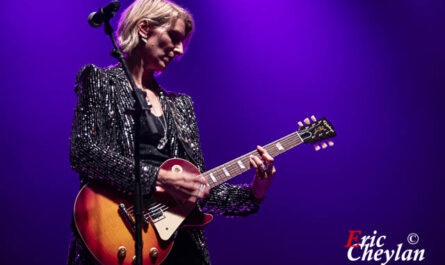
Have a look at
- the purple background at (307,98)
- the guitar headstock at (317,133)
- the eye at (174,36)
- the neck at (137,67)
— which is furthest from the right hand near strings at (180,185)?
the purple background at (307,98)

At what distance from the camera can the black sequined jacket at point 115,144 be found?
1679mm

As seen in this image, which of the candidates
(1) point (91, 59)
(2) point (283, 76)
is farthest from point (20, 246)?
(2) point (283, 76)

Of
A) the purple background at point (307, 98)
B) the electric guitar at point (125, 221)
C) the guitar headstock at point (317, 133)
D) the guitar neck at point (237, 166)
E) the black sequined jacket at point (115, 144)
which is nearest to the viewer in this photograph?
the electric guitar at point (125, 221)

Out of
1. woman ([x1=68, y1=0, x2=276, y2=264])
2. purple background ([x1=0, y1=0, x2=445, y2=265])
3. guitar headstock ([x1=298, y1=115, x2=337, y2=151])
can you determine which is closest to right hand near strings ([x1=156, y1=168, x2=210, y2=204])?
woman ([x1=68, y1=0, x2=276, y2=264])

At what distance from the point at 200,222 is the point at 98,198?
46cm

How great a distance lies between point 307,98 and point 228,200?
174 centimetres

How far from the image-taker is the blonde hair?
212 centimetres

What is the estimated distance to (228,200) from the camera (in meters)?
2.14

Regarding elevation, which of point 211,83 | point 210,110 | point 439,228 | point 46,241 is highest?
point 211,83

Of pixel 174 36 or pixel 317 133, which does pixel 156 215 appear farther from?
pixel 317 133

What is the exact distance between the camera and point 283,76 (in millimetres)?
3648

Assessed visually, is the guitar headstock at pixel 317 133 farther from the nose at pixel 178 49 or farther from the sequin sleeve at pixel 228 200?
the nose at pixel 178 49

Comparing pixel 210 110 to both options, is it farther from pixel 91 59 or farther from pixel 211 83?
pixel 91 59

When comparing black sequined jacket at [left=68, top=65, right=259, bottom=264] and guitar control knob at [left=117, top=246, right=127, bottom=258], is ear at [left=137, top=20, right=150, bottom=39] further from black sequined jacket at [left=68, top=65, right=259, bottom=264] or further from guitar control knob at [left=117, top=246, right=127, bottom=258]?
guitar control knob at [left=117, top=246, right=127, bottom=258]
